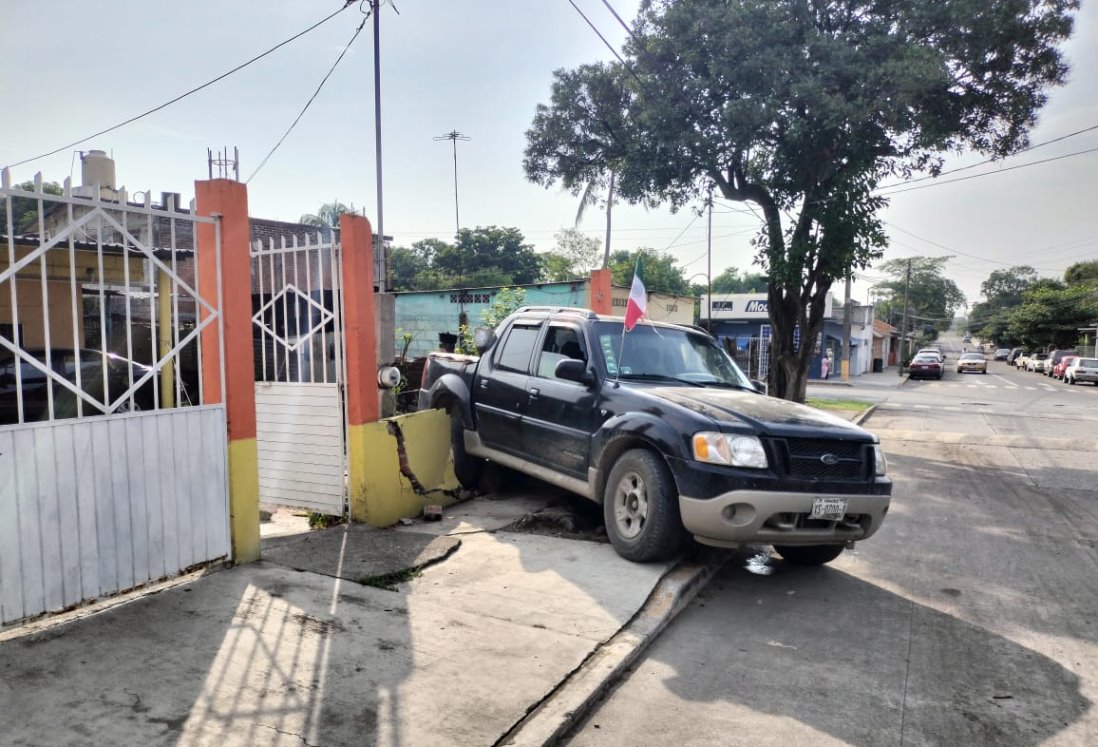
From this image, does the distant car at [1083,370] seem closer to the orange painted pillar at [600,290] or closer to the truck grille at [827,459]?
the orange painted pillar at [600,290]

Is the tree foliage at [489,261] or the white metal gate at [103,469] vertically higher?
the tree foliage at [489,261]

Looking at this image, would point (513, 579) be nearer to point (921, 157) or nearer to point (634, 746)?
point (634, 746)

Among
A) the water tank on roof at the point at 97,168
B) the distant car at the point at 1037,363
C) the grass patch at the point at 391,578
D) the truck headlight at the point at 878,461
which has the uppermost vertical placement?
the water tank on roof at the point at 97,168

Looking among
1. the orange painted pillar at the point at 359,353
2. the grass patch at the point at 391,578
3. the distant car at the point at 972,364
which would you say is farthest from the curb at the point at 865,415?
the distant car at the point at 972,364

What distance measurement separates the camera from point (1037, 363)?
170ft

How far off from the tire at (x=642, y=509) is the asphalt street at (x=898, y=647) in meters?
0.49

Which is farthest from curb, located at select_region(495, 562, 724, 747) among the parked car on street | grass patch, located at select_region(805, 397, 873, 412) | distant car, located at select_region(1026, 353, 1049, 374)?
distant car, located at select_region(1026, 353, 1049, 374)

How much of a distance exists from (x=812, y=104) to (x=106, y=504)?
12.4 m

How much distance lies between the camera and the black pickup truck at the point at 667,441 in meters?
4.93

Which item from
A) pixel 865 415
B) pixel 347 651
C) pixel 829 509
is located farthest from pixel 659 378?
pixel 865 415

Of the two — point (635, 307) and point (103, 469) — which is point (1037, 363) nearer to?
point (635, 307)

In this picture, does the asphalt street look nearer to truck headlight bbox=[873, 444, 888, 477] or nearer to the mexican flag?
truck headlight bbox=[873, 444, 888, 477]

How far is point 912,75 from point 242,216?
11418 mm

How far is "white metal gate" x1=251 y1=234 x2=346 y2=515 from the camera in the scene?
20.7 ft
